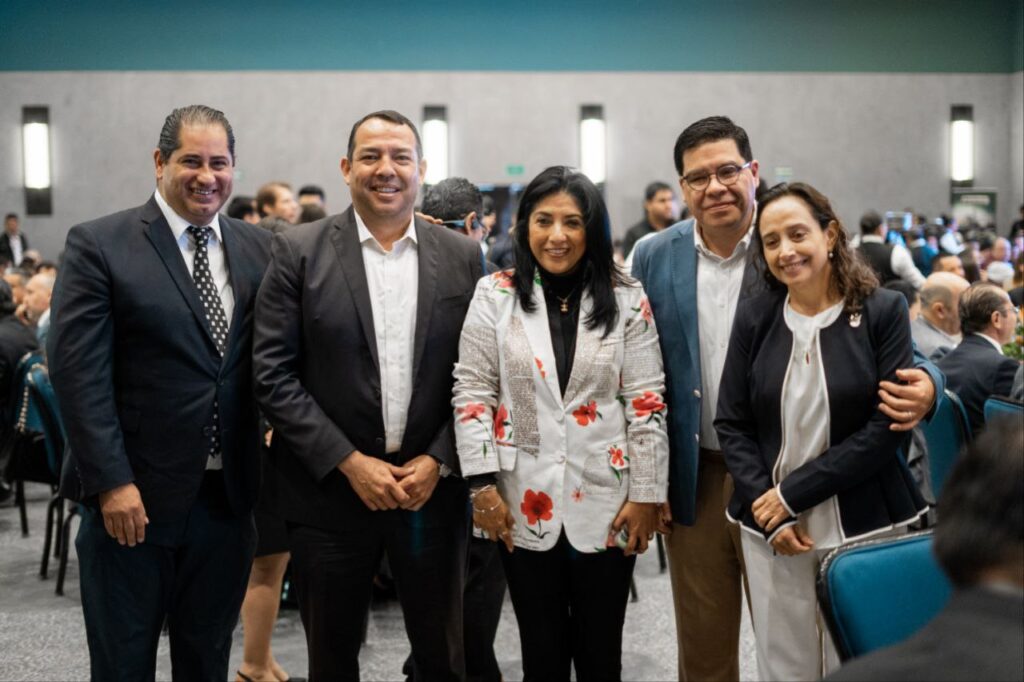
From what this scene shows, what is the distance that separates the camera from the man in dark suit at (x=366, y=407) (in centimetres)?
252

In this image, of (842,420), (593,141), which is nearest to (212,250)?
(842,420)

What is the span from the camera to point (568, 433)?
2.47 metres

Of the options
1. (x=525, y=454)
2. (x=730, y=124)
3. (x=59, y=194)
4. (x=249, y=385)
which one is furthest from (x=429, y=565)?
(x=59, y=194)

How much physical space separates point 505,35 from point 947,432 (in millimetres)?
10635

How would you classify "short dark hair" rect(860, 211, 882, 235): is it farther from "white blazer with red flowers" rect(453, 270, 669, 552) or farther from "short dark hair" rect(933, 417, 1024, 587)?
"short dark hair" rect(933, 417, 1024, 587)

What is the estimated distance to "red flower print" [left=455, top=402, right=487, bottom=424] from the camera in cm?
249

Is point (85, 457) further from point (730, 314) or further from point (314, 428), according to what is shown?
point (730, 314)

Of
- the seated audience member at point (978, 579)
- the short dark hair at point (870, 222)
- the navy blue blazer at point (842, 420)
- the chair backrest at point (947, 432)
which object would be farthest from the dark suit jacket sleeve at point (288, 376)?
the short dark hair at point (870, 222)

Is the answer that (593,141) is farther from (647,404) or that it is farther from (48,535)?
(647,404)

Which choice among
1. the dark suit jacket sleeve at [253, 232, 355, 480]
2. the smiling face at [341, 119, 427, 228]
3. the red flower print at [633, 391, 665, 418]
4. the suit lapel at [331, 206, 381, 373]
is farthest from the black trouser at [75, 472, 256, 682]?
the red flower print at [633, 391, 665, 418]

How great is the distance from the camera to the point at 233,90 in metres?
13.3

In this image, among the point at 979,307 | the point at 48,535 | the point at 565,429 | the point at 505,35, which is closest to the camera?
the point at 565,429

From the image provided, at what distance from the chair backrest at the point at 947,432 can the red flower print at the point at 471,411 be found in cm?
201

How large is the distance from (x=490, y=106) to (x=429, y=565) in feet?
38.2
